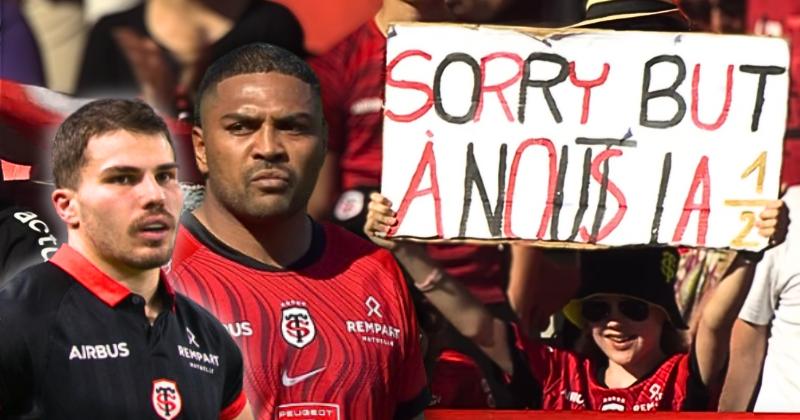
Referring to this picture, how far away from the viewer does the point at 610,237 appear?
226 inches

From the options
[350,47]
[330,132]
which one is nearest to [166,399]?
[330,132]

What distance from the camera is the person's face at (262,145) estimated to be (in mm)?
4980

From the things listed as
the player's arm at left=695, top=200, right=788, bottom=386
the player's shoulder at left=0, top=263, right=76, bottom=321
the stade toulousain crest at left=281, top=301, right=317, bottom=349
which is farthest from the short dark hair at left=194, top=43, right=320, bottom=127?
the player's arm at left=695, top=200, right=788, bottom=386

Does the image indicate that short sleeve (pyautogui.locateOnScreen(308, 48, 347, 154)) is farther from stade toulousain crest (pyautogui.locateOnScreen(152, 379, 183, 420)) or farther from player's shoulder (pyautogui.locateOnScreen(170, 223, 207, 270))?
stade toulousain crest (pyautogui.locateOnScreen(152, 379, 183, 420))

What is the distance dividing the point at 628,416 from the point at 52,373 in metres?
2.26

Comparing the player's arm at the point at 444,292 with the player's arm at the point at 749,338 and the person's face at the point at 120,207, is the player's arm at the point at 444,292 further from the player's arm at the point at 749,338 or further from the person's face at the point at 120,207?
the person's face at the point at 120,207

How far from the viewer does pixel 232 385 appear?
442 cm

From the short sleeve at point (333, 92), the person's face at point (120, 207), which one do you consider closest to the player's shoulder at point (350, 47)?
the short sleeve at point (333, 92)

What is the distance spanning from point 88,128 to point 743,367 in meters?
2.49

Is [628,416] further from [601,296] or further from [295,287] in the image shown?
[295,287]

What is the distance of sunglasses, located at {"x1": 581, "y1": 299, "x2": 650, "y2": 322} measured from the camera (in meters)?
5.83

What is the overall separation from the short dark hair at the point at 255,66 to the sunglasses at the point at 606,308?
1.18 m

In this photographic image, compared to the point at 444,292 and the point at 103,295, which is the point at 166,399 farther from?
the point at 444,292

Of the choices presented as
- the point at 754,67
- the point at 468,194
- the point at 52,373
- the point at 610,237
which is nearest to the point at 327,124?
the point at 468,194
